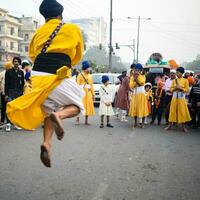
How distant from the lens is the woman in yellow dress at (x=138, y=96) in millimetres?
10238

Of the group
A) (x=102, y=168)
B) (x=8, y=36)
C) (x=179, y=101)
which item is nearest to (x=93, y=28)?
(x=8, y=36)

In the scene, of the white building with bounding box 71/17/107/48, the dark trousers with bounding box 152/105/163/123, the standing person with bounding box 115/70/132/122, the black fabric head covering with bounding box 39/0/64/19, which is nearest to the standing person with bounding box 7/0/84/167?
the black fabric head covering with bounding box 39/0/64/19

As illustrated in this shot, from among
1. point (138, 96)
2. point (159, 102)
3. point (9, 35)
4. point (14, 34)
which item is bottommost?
point (159, 102)

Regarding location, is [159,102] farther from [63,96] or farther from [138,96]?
[63,96]

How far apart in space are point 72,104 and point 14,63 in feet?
17.1

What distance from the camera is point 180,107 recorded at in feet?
33.2

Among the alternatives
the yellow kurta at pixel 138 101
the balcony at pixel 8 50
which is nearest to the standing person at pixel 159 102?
the yellow kurta at pixel 138 101

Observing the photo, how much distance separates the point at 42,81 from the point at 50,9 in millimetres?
957

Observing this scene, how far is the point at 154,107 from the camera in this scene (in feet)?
38.2

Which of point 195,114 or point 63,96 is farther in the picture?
point 195,114

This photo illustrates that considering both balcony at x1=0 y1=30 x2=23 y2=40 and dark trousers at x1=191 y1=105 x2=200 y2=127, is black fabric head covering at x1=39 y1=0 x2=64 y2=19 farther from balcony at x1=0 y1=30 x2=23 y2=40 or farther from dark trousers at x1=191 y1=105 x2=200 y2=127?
balcony at x1=0 y1=30 x2=23 y2=40

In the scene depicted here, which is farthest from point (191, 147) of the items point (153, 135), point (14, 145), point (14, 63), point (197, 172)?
point (14, 63)

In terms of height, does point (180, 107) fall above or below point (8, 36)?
below

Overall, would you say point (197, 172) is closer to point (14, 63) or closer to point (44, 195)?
point (44, 195)
